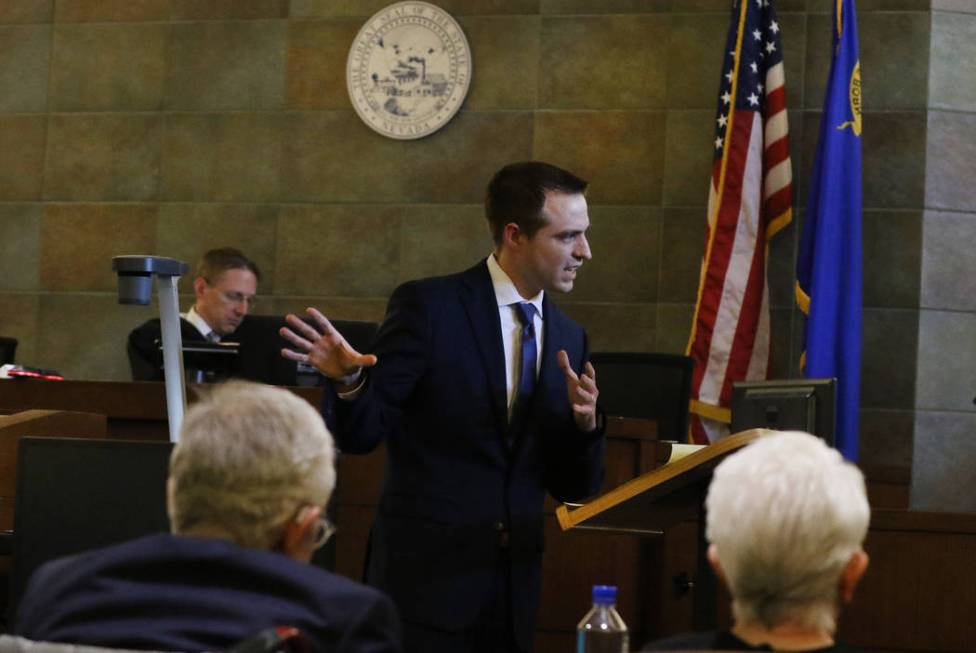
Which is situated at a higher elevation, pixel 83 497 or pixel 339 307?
pixel 339 307

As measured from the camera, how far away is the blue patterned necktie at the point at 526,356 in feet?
11.3

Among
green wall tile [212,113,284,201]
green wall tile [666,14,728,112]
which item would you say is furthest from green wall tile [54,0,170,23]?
green wall tile [666,14,728,112]

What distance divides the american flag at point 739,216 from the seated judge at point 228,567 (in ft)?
17.4

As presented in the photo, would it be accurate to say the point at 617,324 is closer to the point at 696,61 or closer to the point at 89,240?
the point at 696,61

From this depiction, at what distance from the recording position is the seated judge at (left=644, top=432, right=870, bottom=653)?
173 centimetres

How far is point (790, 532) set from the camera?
5.68 ft

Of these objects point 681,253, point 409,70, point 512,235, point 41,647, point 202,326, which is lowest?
point 41,647

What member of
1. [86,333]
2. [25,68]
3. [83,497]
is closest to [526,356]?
[83,497]

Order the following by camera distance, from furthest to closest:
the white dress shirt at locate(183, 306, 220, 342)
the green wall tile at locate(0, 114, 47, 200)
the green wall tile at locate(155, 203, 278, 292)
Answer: the green wall tile at locate(0, 114, 47, 200)
the green wall tile at locate(155, 203, 278, 292)
the white dress shirt at locate(183, 306, 220, 342)

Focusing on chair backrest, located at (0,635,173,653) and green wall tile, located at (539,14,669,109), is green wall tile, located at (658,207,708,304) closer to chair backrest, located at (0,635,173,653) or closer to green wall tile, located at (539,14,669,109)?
green wall tile, located at (539,14,669,109)

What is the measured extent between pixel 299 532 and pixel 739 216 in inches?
214

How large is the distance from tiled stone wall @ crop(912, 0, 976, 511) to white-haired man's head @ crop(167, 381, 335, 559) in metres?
5.71

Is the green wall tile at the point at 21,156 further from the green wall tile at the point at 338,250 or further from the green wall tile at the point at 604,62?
the green wall tile at the point at 604,62

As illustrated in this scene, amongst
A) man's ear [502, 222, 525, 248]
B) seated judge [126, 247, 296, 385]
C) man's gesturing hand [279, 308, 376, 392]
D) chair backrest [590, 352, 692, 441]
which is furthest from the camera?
chair backrest [590, 352, 692, 441]
